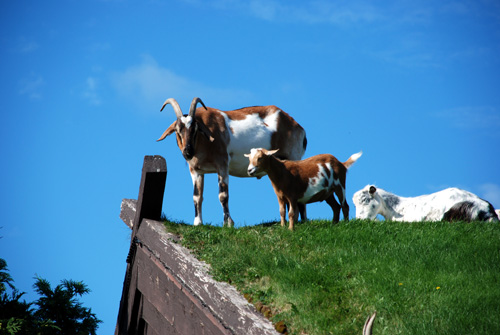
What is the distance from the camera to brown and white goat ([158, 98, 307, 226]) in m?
9.18

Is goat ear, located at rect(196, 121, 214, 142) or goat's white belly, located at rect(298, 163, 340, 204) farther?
goat ear, located at rect(196, 121, 214, 142)

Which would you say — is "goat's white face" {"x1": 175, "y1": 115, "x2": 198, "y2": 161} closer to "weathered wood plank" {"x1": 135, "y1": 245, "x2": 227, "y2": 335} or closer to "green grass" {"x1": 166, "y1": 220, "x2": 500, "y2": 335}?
"green grass" {"x1": 166, "y1": 220, "x2": 500, "y2": 335}

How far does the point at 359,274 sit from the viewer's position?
634 centimetres

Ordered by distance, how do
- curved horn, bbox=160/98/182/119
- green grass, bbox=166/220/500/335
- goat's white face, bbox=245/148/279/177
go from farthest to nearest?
1. curved horn, bbox=160/98/182/119
2. goat's white face, bbox=245/148/279/177
3. green grass, bbox=166/220/500/335

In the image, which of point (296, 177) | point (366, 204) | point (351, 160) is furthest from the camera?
point (366, 204)

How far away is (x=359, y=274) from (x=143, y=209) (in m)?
3.09

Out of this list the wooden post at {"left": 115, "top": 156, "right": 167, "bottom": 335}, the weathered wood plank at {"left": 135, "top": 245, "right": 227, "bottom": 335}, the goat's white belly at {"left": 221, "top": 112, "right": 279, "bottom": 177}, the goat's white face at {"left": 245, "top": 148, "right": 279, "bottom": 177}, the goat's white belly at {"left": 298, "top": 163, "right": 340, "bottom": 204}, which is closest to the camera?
the weathered wood plank at {"left": 135, "top": 245, "right": 227, "bottom": 335}

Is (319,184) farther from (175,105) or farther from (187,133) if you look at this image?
(175,105)

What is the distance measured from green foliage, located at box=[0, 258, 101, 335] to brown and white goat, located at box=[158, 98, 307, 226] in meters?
2.09

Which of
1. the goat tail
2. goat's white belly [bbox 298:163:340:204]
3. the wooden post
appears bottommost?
the wooden post

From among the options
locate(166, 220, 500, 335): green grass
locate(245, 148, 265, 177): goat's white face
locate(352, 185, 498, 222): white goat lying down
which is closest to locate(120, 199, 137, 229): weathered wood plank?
locate(166, 220, 500, 335): green grass

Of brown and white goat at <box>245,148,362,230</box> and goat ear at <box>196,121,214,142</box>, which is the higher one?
goat ear at <box>196,121,214,142</box>

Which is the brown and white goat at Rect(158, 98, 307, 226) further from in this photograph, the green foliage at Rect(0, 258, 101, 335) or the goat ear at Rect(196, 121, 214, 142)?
the green foliage at Rect(0, 258, 101, 335)

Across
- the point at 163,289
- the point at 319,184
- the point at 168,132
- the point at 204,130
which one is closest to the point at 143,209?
the point at 163,289
